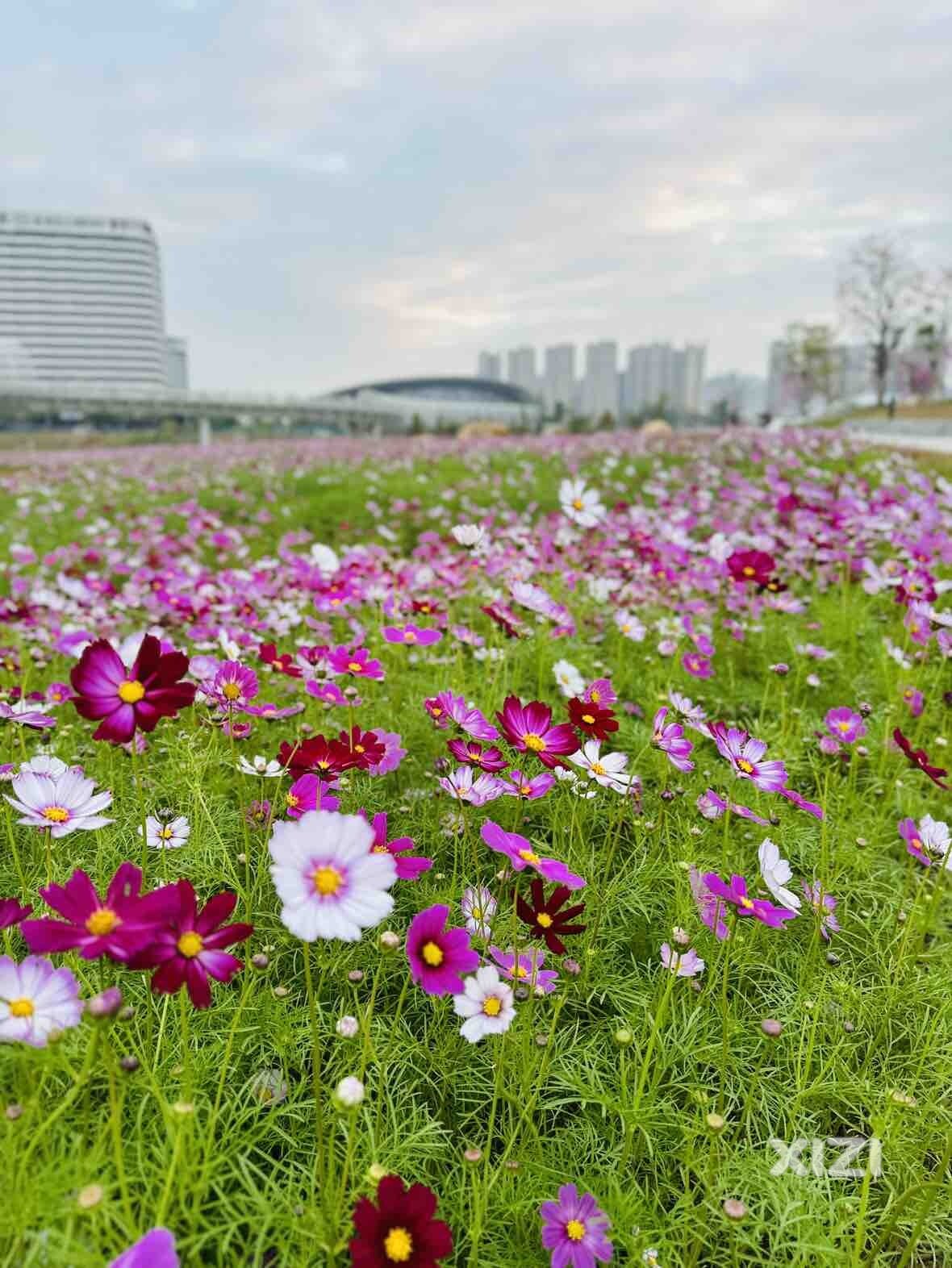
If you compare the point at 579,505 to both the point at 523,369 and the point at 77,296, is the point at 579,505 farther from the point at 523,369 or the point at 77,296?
the point at 523,369

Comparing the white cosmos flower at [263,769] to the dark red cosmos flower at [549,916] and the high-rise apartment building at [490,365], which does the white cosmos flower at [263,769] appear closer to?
the dark red cosmos flower at [549,916]

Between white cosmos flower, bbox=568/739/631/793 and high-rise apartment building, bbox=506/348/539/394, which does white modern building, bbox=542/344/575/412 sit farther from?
white cosmos flower, bbox=568/739/631/793

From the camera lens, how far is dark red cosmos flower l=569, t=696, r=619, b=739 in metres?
1.26

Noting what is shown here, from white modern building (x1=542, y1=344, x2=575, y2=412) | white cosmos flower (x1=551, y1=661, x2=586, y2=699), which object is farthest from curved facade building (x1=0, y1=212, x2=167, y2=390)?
white cosmos flower (x1=551, y1=661, x2=586, y2=699)

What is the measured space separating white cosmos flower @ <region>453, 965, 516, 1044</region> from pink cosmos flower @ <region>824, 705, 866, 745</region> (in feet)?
4.06

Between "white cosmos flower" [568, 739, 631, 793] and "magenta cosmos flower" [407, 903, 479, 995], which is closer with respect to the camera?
"magenta cosmos flower" [407, 903, 479, 995]

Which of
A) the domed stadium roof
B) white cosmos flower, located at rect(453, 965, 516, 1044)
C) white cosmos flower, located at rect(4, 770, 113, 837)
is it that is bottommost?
white cosmos flower, located at rect(453, 965, 516, 1044)

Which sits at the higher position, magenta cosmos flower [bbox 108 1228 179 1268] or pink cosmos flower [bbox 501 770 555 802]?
pink cosmos flower [bbox 501 770 555 802]

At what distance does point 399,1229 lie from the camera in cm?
82

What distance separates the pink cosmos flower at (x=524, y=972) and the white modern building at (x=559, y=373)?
151m

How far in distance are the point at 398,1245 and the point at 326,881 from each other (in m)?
0.39

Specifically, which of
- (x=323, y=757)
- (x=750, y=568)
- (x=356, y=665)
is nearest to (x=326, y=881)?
(x=323, y=757)

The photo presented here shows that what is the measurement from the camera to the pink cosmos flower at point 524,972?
109 cm

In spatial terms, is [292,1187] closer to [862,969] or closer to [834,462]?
[862,969]
